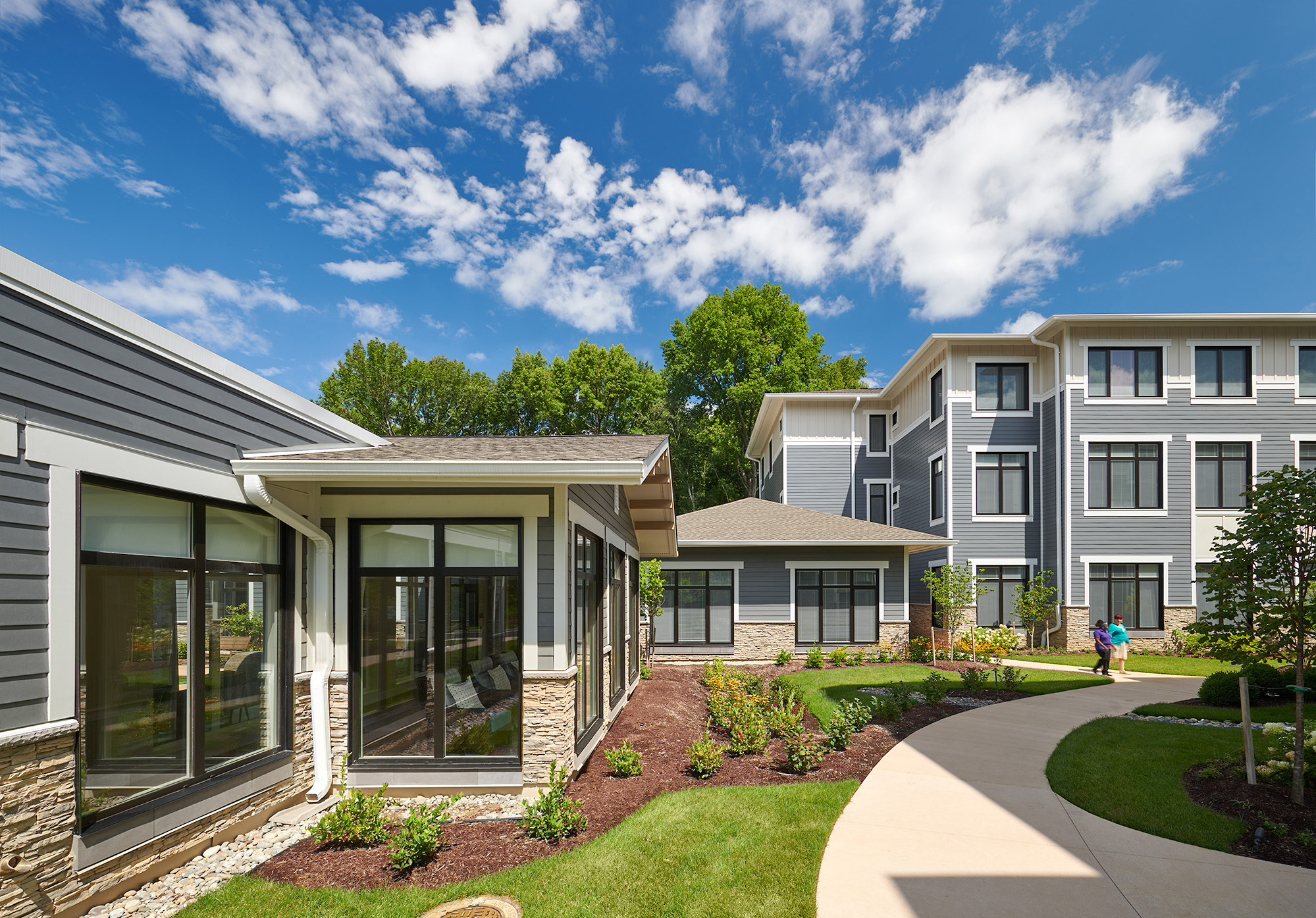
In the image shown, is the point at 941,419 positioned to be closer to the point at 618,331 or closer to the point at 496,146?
the point at 496,146

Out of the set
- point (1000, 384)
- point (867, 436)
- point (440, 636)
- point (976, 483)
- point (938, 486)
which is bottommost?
point (440, 636)

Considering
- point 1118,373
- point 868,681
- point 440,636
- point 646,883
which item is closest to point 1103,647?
point 868,681

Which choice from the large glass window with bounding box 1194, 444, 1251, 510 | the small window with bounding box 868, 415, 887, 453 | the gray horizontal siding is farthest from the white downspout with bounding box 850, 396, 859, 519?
the large glass window with bounding box 1194, 444, 1251, 510

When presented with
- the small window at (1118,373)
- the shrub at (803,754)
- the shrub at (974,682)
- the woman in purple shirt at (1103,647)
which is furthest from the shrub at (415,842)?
the small window at (1118,373)

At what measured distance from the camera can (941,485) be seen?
20688mm

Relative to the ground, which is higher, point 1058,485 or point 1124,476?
point 1124,476

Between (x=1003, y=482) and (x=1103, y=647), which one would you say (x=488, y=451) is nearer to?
(x=1103, y=647)

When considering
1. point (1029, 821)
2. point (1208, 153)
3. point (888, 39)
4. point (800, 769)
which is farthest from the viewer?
point (1208, 153)

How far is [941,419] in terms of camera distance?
20.6 meters

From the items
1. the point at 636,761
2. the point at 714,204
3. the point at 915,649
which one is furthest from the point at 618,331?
the point at 636,761

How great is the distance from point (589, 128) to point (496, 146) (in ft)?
10.4

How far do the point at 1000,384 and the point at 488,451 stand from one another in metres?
18.1

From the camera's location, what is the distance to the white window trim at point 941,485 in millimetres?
20141

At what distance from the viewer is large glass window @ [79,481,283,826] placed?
4555mm
